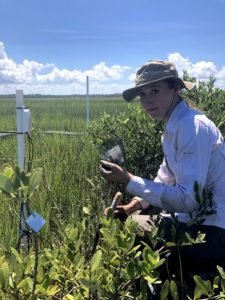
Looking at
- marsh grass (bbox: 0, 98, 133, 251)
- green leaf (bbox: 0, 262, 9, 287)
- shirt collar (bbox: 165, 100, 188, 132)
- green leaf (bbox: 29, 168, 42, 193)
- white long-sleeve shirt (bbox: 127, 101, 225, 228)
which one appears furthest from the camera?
marsh grass (bbox: 0, 98, 133, 251)

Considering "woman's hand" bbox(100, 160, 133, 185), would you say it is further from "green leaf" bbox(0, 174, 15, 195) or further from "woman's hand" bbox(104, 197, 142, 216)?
"green leaf" bbox(0, 174, 15, 195)

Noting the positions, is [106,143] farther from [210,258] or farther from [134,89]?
[210,258]

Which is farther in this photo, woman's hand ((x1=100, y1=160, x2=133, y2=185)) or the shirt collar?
the shirt collar

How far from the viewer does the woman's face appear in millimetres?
1877

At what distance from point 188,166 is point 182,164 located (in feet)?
0.11

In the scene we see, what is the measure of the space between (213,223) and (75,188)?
59.9 inches

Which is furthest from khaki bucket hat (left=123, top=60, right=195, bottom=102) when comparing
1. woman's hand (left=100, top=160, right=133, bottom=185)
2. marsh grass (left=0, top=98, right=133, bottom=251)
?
marsh grass (left=0, top=98, right=133, bottom=251)

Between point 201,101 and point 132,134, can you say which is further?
point 201,101

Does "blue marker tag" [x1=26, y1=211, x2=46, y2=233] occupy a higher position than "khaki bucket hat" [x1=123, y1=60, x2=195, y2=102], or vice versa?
"khaki bucket hat" [x1=123, y1=60, x2=195, y2=102]

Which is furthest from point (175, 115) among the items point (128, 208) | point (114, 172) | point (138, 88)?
point (128, 208)

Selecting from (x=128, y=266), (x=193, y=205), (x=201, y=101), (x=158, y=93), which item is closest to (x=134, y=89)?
(x=158, y=93)

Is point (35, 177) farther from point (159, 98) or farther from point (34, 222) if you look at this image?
point (159, 98)

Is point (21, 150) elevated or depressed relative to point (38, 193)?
elevated

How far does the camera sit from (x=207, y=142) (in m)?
1.69
